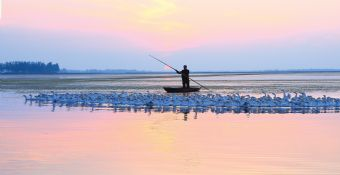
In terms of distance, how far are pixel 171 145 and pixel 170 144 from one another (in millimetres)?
181

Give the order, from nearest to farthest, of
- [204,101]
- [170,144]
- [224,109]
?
[170,144]
[224,109]
[204,101]

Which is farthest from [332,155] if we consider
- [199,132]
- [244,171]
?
[199,132]

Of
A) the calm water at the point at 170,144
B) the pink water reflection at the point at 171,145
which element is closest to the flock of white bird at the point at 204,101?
the calm water at the point at 170,144

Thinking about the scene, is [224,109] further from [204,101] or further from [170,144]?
[170,144]

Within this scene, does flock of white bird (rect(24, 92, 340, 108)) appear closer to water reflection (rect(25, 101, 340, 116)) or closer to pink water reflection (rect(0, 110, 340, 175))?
water reflection (rect(25, 101, 340, 116))

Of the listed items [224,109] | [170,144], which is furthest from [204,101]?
[170,144]

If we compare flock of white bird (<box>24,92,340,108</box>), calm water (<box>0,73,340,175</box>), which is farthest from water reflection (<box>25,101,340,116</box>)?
calm water (<box>0,73,340,175</box>)

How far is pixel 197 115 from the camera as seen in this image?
22000 millimetres

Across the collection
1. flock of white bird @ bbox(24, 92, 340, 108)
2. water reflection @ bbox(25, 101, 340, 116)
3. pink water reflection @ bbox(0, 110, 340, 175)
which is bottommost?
pink water reflection @ bbox(0, 110, 340, 175)

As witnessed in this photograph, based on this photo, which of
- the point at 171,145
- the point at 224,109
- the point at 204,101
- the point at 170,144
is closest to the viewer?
the point at 171,145

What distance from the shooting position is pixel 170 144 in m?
14.1

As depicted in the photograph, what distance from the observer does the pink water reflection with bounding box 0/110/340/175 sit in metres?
11.2

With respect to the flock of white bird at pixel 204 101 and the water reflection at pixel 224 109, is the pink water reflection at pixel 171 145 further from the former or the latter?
the flock of white bird at pixel 204 101

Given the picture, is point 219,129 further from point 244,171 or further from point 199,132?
point 244,171
